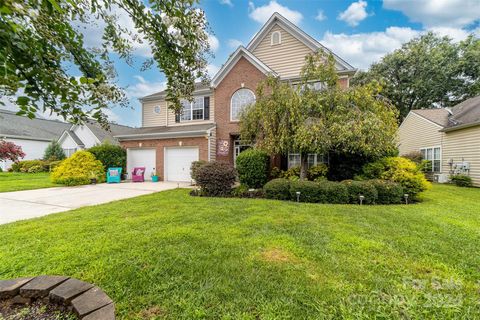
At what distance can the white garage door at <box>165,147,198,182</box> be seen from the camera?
14.0 m

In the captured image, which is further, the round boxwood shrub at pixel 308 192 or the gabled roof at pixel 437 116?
the gabled roof at pixel 437 116

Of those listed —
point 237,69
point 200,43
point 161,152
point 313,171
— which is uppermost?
point 237,69

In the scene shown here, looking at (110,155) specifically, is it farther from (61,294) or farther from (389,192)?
(389,192)

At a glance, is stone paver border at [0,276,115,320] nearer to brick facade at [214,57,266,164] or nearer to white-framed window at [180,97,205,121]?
brick facade at [214,57,266,164]

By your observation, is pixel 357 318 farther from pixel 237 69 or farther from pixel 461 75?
pixel 461 75

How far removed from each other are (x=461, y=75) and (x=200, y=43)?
31.2 m

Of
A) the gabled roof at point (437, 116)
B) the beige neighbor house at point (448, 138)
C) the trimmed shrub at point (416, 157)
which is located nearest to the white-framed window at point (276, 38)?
the beige neighbor house at point (448, 138)

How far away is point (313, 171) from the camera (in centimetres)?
1120

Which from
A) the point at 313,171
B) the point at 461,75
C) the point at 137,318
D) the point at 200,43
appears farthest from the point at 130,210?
the point at 461,75

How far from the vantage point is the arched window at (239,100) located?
43.7ft

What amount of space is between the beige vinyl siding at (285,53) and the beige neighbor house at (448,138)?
768cm

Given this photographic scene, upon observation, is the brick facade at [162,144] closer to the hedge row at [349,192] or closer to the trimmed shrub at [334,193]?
the hedge row at [349,192]

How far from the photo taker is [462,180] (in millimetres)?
12688

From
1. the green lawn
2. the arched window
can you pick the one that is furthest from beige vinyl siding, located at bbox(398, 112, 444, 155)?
the green lawn
